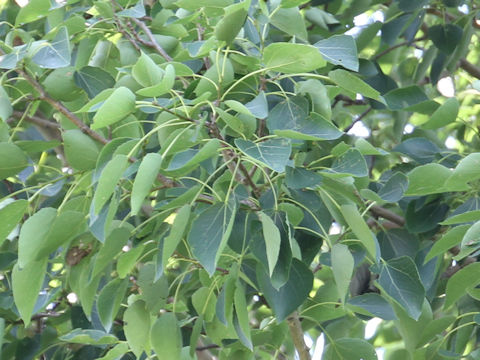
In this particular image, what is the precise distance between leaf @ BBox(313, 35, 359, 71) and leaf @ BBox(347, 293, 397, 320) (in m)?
0.38

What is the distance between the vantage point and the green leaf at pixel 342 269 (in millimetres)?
1156

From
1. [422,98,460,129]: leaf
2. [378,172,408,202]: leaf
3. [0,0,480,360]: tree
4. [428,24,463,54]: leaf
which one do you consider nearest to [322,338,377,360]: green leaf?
[0,0,480,360]: tree

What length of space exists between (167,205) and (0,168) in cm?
30

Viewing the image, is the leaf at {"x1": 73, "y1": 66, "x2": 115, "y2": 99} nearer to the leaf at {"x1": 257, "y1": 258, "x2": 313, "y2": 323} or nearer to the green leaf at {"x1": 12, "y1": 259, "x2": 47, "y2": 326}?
the green leaf at {"x1": 12, "y1": 259, "x2": 47, "y2": 326}

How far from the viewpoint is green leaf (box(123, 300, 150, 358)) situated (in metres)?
1.30

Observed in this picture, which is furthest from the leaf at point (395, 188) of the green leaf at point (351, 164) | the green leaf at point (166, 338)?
the green leaf at point (166, 338)

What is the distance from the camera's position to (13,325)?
183 cm

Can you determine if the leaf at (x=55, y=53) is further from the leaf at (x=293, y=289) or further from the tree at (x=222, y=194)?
the leaf at (x=293, y=289)

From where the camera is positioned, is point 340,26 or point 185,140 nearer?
point 185,140

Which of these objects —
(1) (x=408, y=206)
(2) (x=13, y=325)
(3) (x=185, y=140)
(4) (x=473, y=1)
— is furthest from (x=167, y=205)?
(4) (x=473, y=1)

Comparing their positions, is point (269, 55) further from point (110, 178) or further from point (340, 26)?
point (340, 26)

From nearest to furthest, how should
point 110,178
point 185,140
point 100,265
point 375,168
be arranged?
point 110,178 < point 185,140 < point 100,265 < point 375,168

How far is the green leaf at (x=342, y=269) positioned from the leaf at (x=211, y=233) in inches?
5.8

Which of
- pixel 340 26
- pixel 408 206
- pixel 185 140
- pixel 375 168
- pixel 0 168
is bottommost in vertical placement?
pixel 375 168
